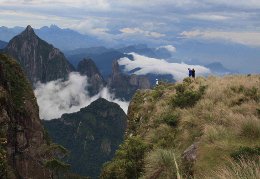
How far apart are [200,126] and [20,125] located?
300ft

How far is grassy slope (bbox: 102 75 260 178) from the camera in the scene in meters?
13.7

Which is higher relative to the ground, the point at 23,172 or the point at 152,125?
the point at 152,125

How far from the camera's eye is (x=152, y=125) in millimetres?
22812

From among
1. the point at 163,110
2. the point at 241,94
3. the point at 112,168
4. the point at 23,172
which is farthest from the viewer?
the point at 23,172

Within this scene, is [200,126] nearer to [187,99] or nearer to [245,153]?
[187,99]

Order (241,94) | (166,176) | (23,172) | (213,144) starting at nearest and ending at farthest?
(166,176) < (213,144) < (241,94) < (23,172)

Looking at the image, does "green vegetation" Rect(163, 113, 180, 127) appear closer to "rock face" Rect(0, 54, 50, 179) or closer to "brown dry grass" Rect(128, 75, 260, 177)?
"brown dry grass" Rect(128, 75, 260, 177)

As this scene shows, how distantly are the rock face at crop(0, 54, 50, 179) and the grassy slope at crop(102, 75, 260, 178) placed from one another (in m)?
65.8

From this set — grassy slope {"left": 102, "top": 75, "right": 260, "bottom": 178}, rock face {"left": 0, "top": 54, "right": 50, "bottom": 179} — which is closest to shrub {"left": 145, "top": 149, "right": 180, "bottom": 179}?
grassy slope {"left": 102, "top": 75, "right": 260, "bottom": 178}

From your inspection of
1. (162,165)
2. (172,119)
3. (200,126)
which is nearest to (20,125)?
(172,119)

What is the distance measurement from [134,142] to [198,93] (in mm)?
7215

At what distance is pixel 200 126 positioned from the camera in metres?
18.5

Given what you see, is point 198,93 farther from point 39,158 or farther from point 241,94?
point 39,158

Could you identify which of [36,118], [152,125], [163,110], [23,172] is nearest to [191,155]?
[152,125]
